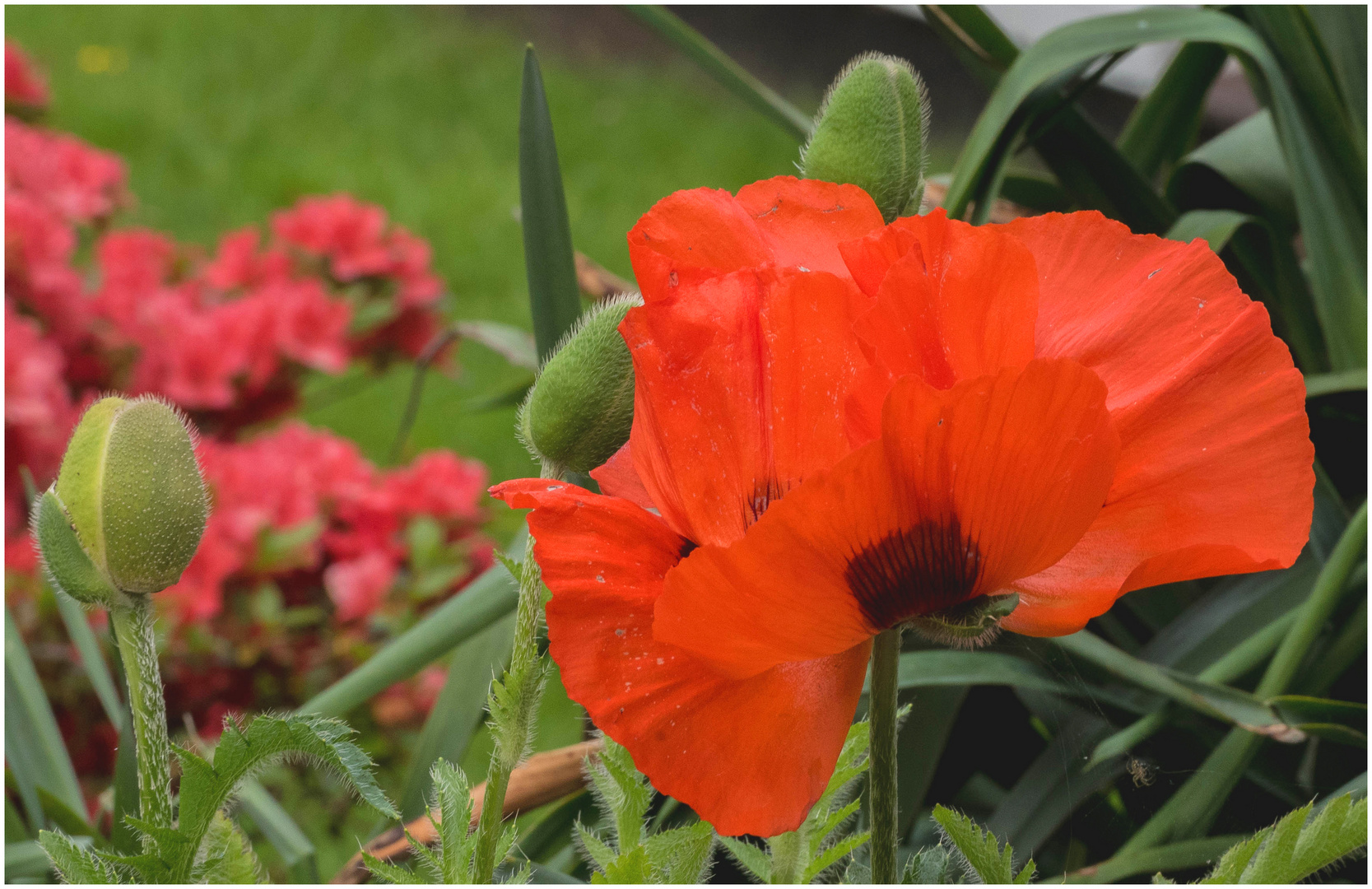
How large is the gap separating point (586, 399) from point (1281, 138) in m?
0.69

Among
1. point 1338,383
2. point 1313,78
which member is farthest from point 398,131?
point 1338,383

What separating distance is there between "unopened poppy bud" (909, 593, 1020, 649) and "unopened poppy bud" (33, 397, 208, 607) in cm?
20

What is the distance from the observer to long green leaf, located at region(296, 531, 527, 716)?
0.57m

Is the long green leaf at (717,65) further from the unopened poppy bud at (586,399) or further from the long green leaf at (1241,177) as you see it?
the unopened poppy bud at (586,399)

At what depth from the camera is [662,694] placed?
253 millimetres

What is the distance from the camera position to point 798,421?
0.85ft

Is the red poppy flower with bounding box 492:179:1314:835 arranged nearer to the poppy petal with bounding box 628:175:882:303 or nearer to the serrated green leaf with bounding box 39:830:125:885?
the poppy petal with bounding box 628:175:882:303

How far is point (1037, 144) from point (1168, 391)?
613mm

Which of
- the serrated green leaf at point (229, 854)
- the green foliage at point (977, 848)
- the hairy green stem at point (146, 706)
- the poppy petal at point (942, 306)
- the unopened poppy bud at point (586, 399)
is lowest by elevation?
the serrated green leaf at point (229, 854)

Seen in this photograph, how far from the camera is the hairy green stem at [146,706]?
0.31 metres

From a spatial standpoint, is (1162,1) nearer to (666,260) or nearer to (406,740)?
(666,260)

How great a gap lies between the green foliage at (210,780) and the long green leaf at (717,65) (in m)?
0.61

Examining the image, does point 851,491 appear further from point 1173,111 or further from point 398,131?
point 398,131

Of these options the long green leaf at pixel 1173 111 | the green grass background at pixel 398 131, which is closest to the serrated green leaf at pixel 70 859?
the long green leaf at pixel 1173 111
